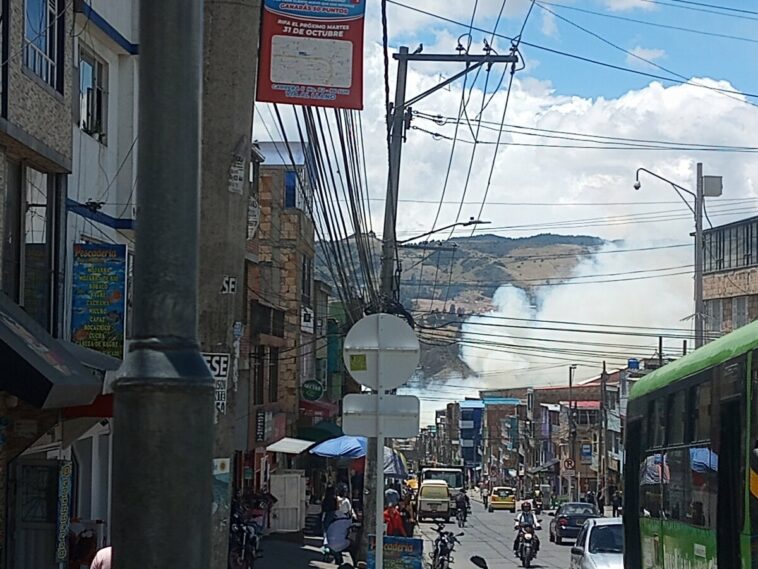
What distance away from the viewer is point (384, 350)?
31.4 ft

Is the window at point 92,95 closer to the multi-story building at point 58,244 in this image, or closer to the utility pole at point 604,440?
the multi-story building at point 58,244

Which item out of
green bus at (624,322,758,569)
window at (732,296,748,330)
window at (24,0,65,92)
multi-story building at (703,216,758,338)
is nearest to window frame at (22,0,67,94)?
window at (24,0,65,92)

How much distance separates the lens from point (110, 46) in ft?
58.1

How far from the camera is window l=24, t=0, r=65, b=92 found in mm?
14023

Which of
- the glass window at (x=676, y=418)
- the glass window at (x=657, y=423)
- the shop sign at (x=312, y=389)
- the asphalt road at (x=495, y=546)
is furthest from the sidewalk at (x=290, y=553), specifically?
the glass window at (x=676, y=418)

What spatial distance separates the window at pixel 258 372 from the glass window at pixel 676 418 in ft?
85.8

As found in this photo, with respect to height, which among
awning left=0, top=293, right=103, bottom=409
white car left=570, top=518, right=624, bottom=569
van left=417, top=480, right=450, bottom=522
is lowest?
van left=417, top=480, right=450, bottom=522

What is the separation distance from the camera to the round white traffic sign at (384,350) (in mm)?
9547

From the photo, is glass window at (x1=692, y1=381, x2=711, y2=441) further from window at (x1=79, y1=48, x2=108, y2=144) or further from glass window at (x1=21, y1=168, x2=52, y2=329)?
window at (x1=79, y1=48, x2=108, y2=144)

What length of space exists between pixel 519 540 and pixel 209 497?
95.2 feet

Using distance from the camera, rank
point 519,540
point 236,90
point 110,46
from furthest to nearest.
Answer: point 519,540, point 110,46, point 236,90

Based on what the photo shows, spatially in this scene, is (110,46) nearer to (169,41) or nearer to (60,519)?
(60,519)

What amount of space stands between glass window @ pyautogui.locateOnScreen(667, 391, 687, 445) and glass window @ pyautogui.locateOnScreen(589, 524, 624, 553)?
717 centimetres

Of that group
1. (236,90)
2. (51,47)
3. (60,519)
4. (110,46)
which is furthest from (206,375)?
(110,46)
